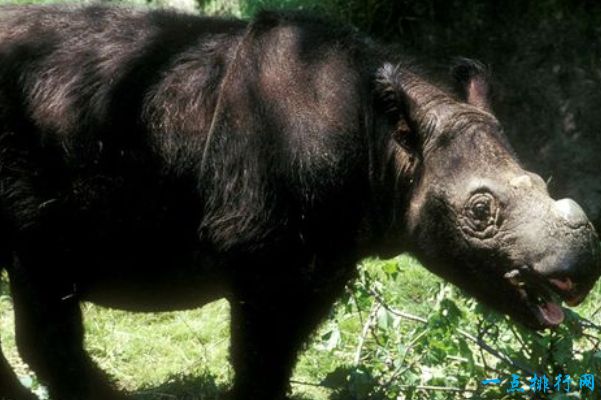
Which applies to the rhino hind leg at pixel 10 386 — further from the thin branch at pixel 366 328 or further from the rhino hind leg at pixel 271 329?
the thin branch at pixel 366 328

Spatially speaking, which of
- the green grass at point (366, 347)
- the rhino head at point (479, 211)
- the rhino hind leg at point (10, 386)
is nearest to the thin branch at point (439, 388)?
the green grass at point (366, 347)

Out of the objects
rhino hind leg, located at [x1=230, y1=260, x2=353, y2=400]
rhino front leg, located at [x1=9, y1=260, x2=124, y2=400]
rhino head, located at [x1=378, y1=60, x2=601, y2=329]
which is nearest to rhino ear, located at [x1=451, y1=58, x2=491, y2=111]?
rhino head, located at [x1=378, y1=60, x2=601, y2=329]

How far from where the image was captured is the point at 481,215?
486 centimetres

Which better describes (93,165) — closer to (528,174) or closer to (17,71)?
(17,71)

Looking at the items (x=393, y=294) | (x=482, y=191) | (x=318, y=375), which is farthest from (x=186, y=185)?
(x=393, y=294)

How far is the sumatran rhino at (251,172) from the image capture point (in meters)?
4.93

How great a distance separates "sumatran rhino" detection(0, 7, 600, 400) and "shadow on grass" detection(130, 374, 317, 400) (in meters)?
0.93

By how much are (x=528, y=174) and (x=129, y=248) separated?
1944mm

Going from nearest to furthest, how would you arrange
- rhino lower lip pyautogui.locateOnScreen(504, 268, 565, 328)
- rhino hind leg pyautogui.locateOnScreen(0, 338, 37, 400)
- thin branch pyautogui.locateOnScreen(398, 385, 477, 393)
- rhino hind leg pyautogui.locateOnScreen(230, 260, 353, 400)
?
rhino lower lip pyautogui.locateOnScreen(504, 268, 565, 328) → rhino hind leg pyautogui.locateOnScreen(230, 260, 353, 400) → thin branch pyautogui.locateOnScreen(398, 385, 477, 393) → rhino hind leg pyautogui.locateOnScreen(0, 338, 37, 400)

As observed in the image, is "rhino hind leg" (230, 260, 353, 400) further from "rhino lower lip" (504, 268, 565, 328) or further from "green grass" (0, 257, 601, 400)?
"rhino lower lip" (504, 268, 565, 328)

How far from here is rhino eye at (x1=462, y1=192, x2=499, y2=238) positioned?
4.82 metres

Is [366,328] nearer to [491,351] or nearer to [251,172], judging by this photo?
[491,351]

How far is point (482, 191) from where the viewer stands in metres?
4.86

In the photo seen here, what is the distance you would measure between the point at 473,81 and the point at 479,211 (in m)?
0.82
